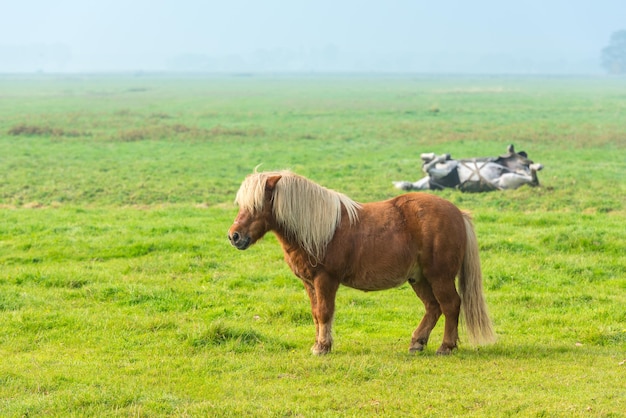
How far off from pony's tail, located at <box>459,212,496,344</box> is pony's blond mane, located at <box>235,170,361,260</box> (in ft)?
4.80

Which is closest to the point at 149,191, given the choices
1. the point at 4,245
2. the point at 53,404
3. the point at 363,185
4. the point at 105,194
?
the point at 105,194

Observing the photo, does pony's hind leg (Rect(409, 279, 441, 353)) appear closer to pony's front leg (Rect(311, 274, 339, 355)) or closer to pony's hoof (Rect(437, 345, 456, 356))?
pony's hoof (Rect(437, 345, 456, 356))

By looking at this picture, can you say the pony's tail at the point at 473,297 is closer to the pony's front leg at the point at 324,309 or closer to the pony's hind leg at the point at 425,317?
the pony's hind leg at the point at 425,317

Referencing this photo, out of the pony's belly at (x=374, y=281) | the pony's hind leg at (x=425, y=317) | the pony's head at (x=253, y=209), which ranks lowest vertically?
the pony's hind leg at (x=425, y=317)

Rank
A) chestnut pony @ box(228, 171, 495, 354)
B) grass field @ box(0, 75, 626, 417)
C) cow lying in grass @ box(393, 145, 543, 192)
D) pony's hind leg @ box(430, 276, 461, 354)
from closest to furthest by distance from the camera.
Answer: grass field @ box(0, 75, 626, 417) < chestnut pony @ box(228, 171, 495, 354) < pony's hind leg @ box(430, 276, 461, 354) < cow lying in grass @ box(393, 145, 543, 192)

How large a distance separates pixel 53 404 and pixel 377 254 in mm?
3460

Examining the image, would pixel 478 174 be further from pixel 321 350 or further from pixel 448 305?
pixel 321 350

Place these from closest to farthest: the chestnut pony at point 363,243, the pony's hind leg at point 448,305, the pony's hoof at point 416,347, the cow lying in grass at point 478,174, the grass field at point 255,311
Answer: the grass field at point 255,311
the chestnut pony at point 363,243
the pony's hind leg at point 448,305
the pony's hoof at point 416,347
the cow lying in grass at point 478,174

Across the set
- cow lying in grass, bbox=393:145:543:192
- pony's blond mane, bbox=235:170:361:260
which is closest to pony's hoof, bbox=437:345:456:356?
pony's blond mane, bbox=235:170:361:260

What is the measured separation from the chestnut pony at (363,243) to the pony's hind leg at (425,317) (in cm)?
1

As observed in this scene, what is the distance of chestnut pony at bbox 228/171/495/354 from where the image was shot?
26.0 ft

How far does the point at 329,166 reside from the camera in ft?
85.6

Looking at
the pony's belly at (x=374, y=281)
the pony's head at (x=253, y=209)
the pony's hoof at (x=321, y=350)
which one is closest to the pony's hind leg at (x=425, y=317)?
the pony's belly at (x=374, y=281)

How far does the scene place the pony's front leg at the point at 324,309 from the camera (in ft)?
26.2
